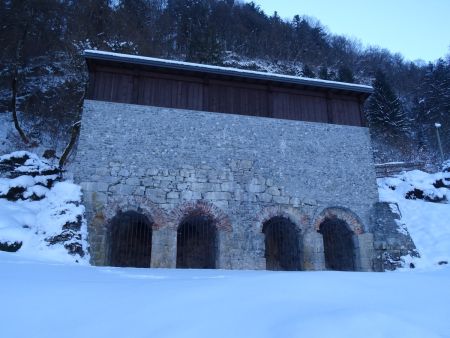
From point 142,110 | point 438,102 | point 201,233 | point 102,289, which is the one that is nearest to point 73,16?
point 142,110

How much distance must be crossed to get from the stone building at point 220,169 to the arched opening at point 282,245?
0.12 ft

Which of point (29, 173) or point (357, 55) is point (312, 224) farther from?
point (357, 55)

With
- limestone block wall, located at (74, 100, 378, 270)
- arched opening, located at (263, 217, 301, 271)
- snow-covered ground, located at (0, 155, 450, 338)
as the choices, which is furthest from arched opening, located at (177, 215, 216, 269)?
snow-covered ground, located at (0, 155, 450, 338)

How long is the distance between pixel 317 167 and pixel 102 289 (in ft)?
29.7

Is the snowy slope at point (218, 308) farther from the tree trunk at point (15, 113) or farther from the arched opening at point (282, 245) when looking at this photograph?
the tree trunk at point (15, 113)

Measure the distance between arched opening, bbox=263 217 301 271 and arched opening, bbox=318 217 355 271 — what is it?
112 centimetres

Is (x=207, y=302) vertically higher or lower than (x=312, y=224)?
lower

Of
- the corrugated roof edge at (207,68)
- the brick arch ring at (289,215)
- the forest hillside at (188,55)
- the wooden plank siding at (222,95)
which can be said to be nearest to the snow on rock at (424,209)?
the brick arch ring at (289,215)

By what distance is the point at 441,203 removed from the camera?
14.6 m

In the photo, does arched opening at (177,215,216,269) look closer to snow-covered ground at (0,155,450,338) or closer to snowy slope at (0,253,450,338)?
snow-covered ground at (0,155,450,338)

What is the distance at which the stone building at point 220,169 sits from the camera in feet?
34.9

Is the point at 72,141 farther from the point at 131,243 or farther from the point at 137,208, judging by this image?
the point at 137,208

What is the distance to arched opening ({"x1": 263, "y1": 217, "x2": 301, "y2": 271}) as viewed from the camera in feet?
38.2

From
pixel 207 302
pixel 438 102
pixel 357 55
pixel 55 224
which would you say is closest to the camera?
pixel 207 302
